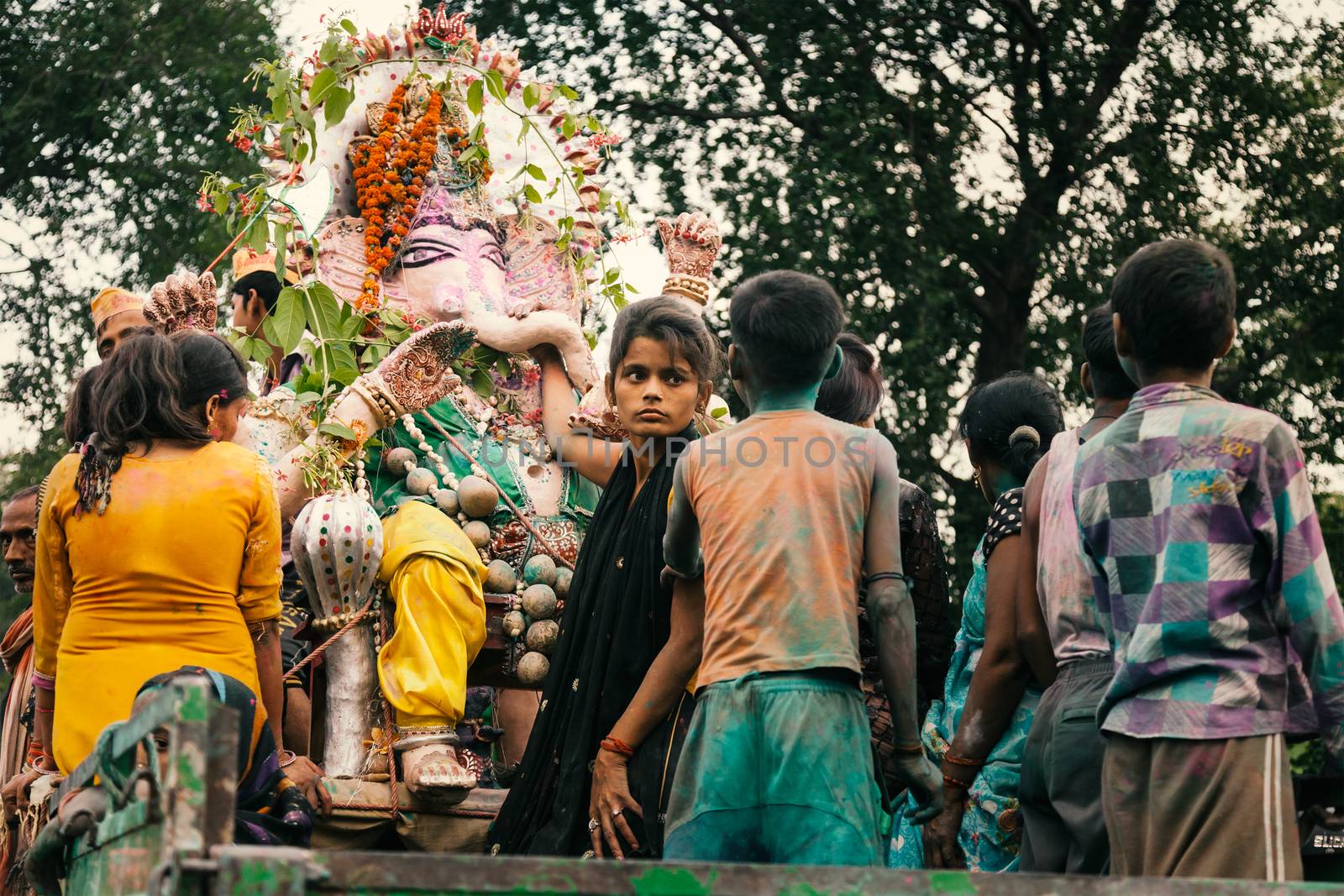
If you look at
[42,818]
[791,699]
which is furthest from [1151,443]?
[42,818]

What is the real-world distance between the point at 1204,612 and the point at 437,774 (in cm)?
242

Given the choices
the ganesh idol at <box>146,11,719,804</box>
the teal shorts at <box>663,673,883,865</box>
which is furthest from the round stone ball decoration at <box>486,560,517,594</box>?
the teal shorts at <box>663,673,883,865</box>

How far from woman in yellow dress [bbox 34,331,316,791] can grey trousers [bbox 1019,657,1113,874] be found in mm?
1762

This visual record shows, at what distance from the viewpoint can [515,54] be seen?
709cm

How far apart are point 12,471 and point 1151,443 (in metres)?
12.1

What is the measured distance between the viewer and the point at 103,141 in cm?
1445

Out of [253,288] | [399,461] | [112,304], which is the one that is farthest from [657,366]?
[253,288]

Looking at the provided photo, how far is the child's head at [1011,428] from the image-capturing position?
14.0ft

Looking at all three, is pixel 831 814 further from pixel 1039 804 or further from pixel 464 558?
pixel 464 558

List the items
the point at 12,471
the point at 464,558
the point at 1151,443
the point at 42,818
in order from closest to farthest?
the point at 1151,443 < the point at 42,818 < the point at 464,558 < the point at 12,471

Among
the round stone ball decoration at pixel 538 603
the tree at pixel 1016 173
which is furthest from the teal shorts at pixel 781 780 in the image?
the tree at pixel 1016 173

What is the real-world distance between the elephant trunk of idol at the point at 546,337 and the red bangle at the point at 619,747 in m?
2.17

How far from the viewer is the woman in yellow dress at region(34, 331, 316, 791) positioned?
381cm

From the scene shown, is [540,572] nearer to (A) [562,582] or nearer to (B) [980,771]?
(A) [562,582]
